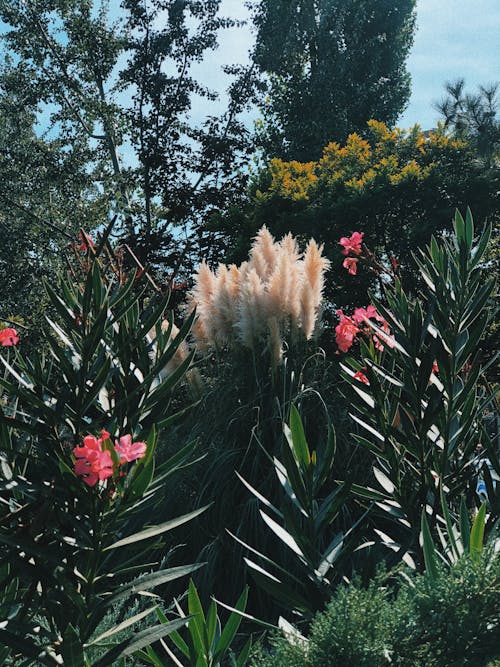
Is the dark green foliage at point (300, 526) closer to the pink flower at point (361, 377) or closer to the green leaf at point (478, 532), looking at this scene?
the green leaf at point (478, 532)

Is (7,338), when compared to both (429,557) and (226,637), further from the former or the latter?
(429,557)

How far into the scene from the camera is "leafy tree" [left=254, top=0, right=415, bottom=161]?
16.6m

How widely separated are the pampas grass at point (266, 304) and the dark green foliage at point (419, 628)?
284 cm

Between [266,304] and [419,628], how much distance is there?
298cm

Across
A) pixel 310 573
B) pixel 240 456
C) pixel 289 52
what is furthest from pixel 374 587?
pixel 289 52

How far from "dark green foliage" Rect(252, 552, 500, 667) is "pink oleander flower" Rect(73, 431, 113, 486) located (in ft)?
1.38

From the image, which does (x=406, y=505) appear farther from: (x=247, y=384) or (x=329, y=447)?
(x=247, y=384)

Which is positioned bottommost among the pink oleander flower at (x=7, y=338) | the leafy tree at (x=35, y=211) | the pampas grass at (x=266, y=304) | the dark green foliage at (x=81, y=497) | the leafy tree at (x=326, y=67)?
the dark green foliage at (x=81, y=497)

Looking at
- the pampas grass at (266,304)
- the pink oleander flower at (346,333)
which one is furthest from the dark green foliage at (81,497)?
the pampas grass at (266,304)

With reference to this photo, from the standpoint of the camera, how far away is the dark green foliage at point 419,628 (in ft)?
3.10

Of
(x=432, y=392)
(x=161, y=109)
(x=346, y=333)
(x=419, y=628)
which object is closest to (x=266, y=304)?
(x=346, y=333)

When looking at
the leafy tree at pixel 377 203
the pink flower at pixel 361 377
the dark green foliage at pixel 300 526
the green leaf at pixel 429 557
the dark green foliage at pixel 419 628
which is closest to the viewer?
the dark green foliage at pixel 419 628

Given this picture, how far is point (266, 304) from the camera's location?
3900 mm

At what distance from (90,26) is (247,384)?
13057 millimetres
